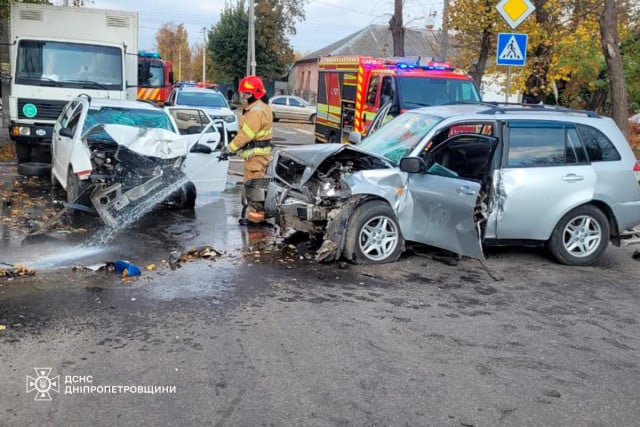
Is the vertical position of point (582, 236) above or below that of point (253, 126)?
below

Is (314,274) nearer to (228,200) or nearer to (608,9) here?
(228,200)

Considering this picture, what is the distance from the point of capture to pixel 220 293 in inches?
230

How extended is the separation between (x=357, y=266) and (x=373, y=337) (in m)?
2.04

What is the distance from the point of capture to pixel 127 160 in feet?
27.6

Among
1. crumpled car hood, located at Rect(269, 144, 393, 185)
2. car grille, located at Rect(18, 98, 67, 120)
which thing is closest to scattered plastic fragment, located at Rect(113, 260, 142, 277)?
crumpled car hood, located at Rect(269, 144, 393, 185)

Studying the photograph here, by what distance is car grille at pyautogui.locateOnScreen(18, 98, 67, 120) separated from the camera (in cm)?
1265

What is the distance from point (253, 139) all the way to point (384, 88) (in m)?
5.78

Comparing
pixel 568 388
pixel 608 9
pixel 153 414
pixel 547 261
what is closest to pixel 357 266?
pixel 547 261

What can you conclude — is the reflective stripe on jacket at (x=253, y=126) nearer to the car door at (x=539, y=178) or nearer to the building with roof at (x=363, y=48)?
the car door at (x=539, y=178)

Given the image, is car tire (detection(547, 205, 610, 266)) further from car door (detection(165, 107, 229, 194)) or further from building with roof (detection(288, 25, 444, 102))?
building with roof (detection(288, 25, 444, 102))

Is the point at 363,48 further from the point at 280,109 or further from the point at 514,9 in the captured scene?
the point at 514,9

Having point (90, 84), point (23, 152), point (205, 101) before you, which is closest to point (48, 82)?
point (90, 84)

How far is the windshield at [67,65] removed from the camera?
12.9 metres

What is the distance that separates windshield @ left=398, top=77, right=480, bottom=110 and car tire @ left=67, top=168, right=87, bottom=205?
6710mm
